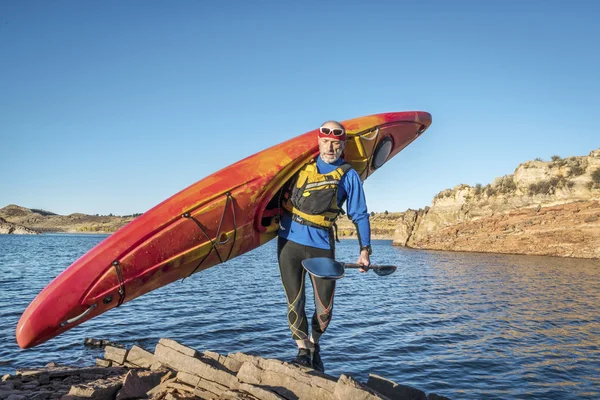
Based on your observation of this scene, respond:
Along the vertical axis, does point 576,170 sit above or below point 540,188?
above

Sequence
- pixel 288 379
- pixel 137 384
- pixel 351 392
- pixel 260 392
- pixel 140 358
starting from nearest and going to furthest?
pixel 351 392 → pixel 260 392 → pixel 288 379 → pixel 137 384 → pixel 140 358

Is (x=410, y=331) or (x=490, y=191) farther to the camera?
(x=490, y=191)

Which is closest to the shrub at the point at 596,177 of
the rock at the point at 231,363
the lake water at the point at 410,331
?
the lake water at the point at 410,331

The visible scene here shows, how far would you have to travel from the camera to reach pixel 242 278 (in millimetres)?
24297

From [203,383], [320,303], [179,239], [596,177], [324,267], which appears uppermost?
[596,177]

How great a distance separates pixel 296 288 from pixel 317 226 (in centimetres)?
72

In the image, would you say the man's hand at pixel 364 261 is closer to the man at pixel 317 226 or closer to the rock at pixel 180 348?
the man at pixel 317 226

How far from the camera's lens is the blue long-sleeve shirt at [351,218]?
4.83m

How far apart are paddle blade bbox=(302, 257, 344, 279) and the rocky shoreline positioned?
3.11 feet

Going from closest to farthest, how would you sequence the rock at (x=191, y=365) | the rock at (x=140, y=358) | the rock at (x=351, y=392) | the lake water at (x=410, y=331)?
the rock at (x=351, y=392), the rock at (x=191, y=365), the rock at (x=140, y=358), the lake water at (x=410, y=331)

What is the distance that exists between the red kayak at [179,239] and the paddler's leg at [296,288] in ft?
3.45

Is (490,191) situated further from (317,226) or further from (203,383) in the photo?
(203,383)

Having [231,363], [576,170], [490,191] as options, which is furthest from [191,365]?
[490,191]

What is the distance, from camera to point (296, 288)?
490 centimetres
